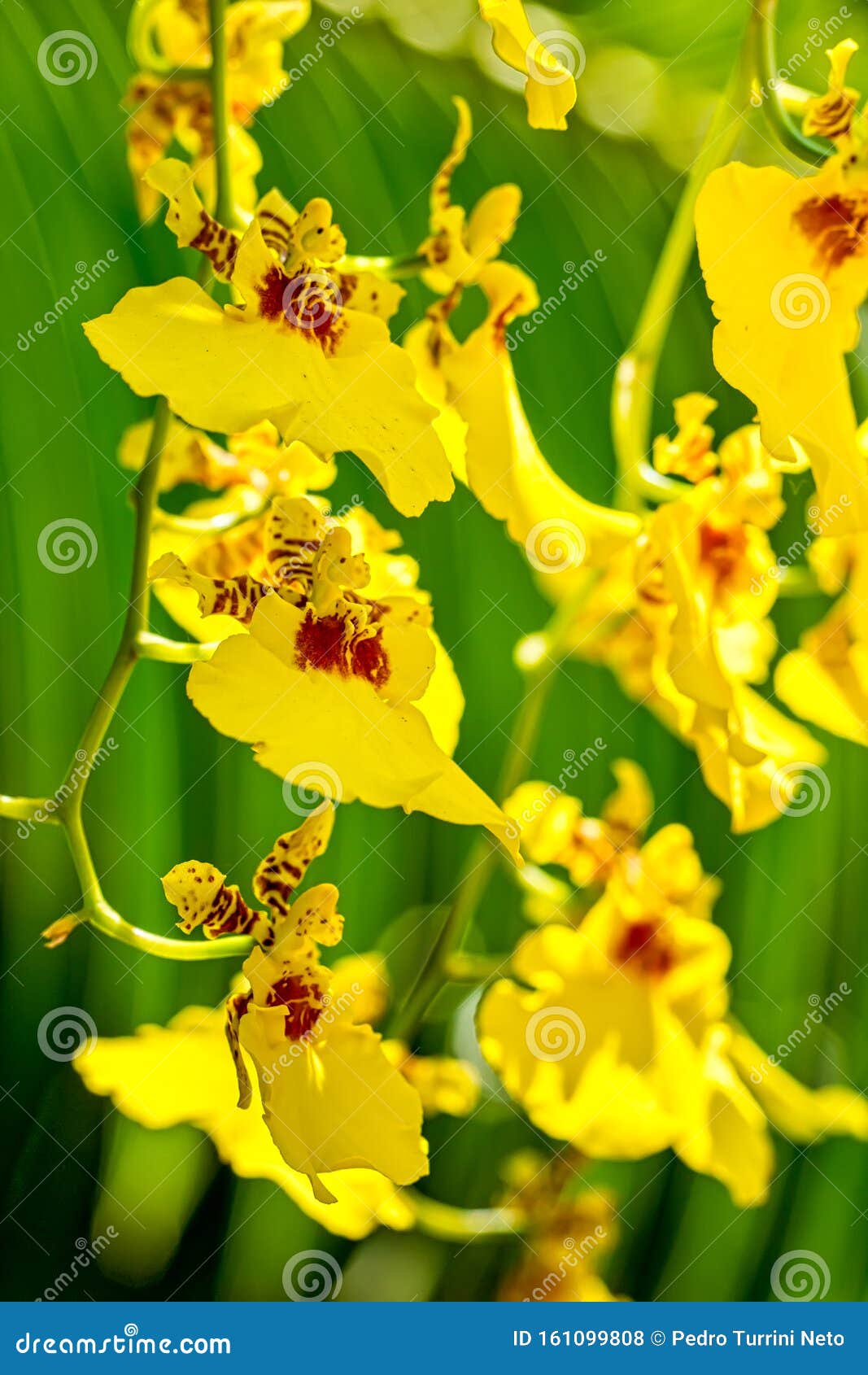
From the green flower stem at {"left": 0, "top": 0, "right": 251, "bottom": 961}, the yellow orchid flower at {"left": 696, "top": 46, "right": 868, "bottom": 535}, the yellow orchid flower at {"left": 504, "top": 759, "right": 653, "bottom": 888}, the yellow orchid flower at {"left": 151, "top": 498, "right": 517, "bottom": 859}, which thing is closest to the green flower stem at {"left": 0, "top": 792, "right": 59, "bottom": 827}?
the green flower stem at {"left": 0, "top": 0, "right": 251, "bottom": 961}

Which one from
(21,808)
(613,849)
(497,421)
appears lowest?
(21,808)

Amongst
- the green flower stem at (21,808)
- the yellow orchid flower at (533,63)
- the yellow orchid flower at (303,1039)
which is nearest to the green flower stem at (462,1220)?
the yellow orchid flower at (303,1039)

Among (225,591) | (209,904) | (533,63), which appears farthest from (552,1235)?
(533,63)

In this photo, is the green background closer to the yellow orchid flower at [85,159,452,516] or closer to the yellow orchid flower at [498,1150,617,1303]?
the yellow orchid flower at [498,1150,617,1303]

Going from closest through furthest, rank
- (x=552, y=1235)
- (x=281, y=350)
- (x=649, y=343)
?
(x=281, y=350)
(x=649, y=343)
(x=552, y=1235)

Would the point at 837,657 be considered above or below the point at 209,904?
above

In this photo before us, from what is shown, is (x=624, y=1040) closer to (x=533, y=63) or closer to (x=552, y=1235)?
(x=552, y=1235)
